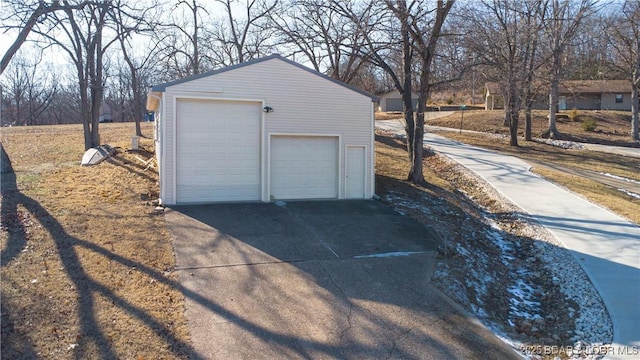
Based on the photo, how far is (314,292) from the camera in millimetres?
6902

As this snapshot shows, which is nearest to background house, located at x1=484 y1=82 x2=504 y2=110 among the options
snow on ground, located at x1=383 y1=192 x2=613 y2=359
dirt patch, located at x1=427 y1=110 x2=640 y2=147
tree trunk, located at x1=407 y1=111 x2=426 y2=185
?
dirt patch, located at x1=427 y1=110 x2=640 y2=147

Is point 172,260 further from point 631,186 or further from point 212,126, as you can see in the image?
point 631,186

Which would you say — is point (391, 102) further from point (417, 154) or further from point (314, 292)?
point (314, 292)

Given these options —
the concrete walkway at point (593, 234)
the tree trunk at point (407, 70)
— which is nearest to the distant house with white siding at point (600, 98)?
the concrete walkway at point (593, 234)

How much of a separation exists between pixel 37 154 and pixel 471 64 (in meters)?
17.1

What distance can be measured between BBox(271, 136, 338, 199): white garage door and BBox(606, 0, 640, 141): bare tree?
934 inches

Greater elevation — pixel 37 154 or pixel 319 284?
pixel 37 154

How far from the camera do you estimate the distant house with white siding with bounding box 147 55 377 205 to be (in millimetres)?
11977

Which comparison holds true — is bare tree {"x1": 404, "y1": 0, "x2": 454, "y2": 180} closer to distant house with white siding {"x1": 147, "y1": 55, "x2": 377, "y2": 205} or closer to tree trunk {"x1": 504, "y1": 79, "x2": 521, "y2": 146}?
distant house with white siding {"x1": 147, "y1": 55, "x2": 377, "y2": 205}

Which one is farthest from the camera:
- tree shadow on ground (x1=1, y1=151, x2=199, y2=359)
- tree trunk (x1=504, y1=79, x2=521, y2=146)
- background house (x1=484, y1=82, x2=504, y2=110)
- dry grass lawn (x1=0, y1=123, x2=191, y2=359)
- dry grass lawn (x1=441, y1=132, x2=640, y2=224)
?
background house (x1=484, y1=82, x2=504, y2=110)

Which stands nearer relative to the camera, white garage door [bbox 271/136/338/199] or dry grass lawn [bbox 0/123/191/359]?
dry grass lawn [bbox 0/123/191/359]

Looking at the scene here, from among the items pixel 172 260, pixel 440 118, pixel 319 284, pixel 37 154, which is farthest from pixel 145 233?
→ pixel 440 118

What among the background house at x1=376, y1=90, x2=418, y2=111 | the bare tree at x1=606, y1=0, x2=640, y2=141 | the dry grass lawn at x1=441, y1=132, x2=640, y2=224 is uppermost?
the bare tree at x1=606, y1=0, x2=640, y2=141

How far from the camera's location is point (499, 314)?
7.18m
